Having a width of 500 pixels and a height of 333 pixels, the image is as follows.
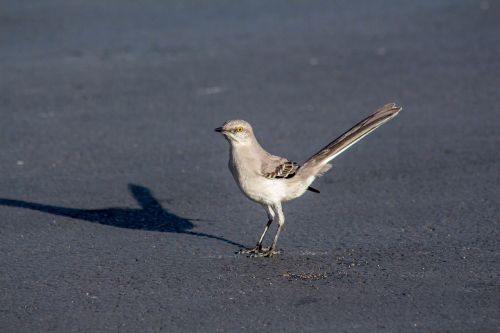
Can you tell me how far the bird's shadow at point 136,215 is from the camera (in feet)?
24.9

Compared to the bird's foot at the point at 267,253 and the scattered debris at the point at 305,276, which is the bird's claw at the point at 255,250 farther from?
the scattered debris at the point at 305,276

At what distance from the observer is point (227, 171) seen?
8930mm

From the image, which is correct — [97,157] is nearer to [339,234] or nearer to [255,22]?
[339,234]

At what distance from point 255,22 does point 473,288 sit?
331 inches

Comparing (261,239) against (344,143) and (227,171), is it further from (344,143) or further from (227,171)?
(227,171)

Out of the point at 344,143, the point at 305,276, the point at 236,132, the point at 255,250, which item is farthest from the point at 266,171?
the point at 305,276

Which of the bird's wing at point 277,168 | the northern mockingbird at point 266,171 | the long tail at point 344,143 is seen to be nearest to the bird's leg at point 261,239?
the northern mockingbird at point 266,171

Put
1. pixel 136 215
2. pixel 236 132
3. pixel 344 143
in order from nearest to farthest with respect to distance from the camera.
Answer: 1. pixel 236 132
2. pixel 344 143
3. pixel 136 215

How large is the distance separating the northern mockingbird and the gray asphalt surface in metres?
0.31

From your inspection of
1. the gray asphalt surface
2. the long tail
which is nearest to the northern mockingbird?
the long tail

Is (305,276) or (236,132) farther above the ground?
(236,132)

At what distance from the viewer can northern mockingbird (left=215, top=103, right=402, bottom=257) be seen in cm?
711

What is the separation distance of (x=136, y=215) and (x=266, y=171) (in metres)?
1.35

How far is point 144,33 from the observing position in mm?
13391
